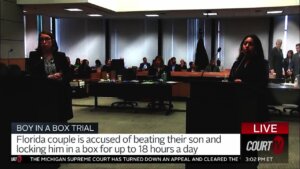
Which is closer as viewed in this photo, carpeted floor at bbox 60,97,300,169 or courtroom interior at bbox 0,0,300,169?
courtroom interior at bbox 0,0,300,169

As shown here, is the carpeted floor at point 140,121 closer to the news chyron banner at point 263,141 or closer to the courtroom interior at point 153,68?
the courtroom interior at point 153,68

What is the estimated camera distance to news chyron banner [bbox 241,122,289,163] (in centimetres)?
154

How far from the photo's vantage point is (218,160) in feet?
5.17

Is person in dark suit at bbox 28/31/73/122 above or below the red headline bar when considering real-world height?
Answer: above

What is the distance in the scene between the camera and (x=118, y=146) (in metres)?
1.84

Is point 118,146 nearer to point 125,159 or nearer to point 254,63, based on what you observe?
point 125,159

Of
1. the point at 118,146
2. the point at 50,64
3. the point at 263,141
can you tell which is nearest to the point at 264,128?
the point at 263,141

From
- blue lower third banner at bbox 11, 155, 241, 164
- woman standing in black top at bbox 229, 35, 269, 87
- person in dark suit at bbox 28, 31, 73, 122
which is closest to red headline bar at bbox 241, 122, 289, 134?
blue lower third banner at bbox 11, 155, 241, 164

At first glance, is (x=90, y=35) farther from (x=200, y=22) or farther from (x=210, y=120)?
(x=210, y=120)

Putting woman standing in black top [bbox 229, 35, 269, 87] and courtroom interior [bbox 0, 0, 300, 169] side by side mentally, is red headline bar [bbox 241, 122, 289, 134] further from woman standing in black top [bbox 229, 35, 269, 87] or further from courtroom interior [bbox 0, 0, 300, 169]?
woman standing in black top [bbox 229, 35, 269, 87]

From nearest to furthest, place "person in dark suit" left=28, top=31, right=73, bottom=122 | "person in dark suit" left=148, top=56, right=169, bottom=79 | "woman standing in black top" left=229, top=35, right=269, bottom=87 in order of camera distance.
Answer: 1. "woman standing in black top" left=229, top=35, right=269, bottom=87
2. "person in dark suit" left=28, top=31, right=73, bottom=122
3. "person in dark suit" left=148, top=56, right=169, bottom=79

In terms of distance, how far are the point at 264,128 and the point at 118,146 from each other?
79 centimetres

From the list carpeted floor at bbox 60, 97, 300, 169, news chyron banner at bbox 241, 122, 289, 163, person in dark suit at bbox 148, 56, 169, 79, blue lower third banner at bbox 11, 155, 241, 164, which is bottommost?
carpeted floor at bbox 60, 97, 300, 169

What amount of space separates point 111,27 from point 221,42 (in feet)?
12.7
